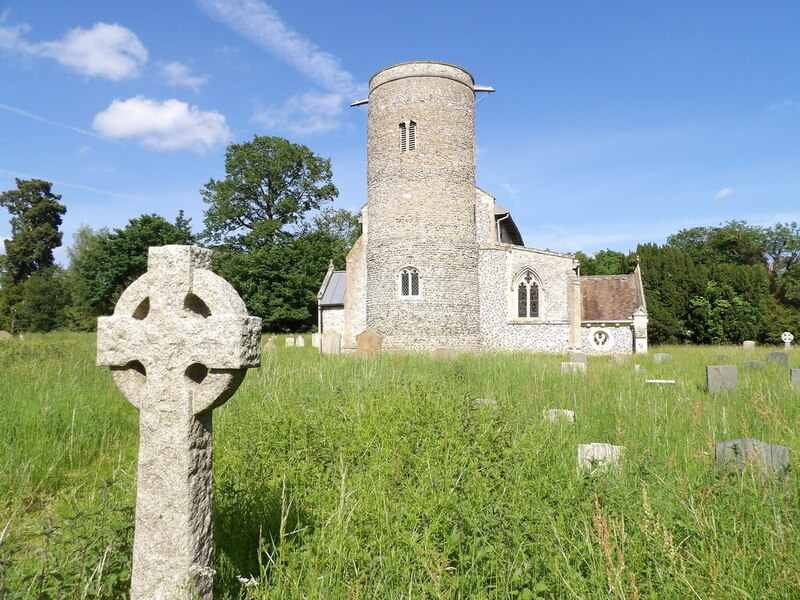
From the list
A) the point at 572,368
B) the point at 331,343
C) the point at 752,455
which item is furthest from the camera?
the point at 331,343

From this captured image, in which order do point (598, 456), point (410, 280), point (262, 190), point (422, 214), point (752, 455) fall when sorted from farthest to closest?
point (262, 190), point (410, 280), point (422, 214), point (598, 456), point (752, 455)

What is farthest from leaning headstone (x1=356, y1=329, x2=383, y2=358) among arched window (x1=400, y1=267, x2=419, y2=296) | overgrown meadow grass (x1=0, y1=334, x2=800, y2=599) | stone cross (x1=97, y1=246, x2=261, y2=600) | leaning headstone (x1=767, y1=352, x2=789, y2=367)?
stone cross (x1=97, y1=246, x2=261, y2=600)

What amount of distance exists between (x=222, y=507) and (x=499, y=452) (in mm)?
2260

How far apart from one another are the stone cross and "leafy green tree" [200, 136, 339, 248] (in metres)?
33.4

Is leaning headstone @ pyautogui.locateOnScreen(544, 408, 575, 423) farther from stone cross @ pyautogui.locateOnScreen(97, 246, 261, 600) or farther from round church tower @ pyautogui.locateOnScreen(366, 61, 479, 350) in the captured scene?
round church tower @ pyautogui.locateOnScreen(366, 61, 479, 350)

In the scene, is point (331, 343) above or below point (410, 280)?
below

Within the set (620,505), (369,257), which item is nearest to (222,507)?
(620,505)

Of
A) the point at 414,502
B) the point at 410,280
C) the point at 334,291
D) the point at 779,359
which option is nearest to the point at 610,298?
the point at 410,280

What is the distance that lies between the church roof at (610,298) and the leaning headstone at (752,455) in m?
20.0

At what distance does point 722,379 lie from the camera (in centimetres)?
791

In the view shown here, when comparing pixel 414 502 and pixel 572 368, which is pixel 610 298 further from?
pixel 414 502

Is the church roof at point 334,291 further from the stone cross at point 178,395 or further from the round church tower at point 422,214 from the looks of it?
the stone cross at point 178,395

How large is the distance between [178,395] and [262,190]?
1414 inches

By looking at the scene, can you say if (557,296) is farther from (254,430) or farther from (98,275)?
(98,275)
